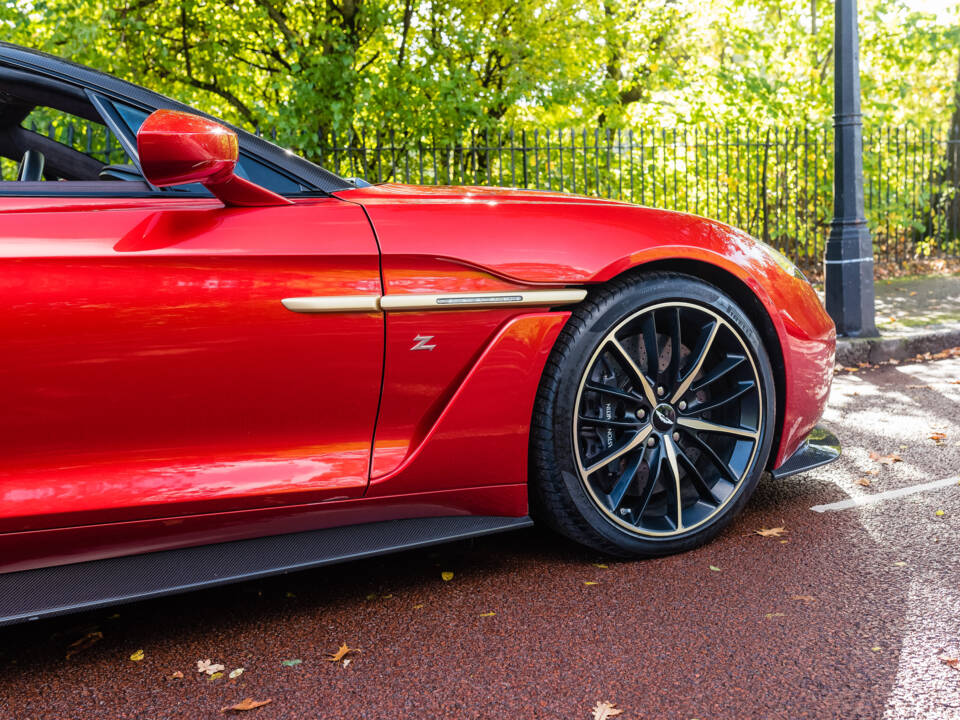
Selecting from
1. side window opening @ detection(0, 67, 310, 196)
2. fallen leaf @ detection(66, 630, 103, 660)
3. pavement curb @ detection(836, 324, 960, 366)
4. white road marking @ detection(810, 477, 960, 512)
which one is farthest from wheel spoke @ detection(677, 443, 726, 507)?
pavement curb @ detection(836, 324, 960, 366)

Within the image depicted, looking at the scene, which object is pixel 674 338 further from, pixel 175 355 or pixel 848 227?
pixel 848 227

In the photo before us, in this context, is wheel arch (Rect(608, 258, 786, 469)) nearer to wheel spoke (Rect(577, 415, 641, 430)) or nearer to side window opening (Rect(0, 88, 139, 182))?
wheel spoke (Rect(577, 415, 641, 430))

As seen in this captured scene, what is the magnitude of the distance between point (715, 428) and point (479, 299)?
91 centimetres

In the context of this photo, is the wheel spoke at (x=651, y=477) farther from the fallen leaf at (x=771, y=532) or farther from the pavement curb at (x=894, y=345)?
the pavement curb at (x=894, y=345)

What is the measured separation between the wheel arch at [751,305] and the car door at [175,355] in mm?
1035

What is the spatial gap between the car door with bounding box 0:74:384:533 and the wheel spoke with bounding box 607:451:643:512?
2.55 ft

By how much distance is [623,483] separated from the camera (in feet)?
8.80

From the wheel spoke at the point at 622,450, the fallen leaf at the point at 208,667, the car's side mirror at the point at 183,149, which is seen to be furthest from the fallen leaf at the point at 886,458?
the car's side mirror at the point at 183,149

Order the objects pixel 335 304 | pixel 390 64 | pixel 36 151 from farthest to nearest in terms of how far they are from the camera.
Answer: pixel 390 64
pixel 36 151
pixel 335 304

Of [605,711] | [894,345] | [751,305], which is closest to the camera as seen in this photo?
[605,711]

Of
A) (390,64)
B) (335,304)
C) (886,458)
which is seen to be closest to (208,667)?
(335,304)

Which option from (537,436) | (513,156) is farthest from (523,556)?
(513,156)

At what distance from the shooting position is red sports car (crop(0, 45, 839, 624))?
206 cm

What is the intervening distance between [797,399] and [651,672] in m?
1.20
